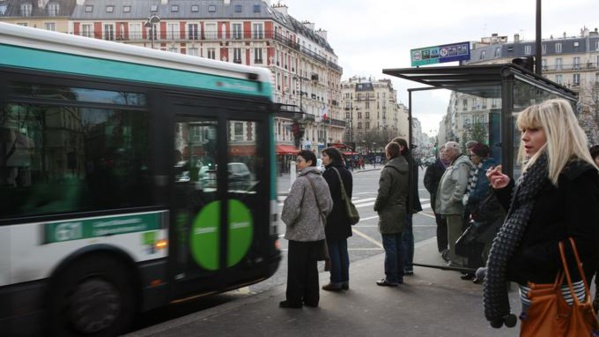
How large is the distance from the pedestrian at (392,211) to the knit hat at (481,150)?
39.1 inches

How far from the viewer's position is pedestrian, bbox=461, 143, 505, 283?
6945 millimetres

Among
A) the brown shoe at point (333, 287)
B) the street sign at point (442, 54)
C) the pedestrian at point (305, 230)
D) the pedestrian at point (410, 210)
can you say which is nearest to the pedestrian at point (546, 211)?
the pedestrian at point (305, 230)

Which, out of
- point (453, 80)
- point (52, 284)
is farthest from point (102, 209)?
point (453, 80)

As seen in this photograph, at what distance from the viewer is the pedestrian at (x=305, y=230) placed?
237 inches

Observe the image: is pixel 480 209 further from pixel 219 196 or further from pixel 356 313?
pixel 219 196

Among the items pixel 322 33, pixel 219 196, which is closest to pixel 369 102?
pixel 322 33

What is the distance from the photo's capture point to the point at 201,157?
19.8 ft

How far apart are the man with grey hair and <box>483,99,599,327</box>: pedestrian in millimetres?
4882

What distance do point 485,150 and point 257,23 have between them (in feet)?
263

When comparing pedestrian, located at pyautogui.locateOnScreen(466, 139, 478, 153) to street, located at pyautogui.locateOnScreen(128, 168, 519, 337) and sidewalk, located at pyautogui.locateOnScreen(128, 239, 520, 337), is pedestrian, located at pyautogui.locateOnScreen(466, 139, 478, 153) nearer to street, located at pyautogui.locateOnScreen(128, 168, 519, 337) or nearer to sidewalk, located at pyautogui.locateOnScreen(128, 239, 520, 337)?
street, located at pyautogui.locateOnScreen(128, 168, 519, 337)

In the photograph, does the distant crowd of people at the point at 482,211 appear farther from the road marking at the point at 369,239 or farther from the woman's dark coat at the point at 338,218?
the road marking at the point at 369,239

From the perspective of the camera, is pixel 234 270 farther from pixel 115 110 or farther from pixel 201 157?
pixel 115 110

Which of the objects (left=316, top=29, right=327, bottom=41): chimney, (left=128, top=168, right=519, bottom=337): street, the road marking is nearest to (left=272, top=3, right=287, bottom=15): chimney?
(left=316, top=29, right=327, bottom=41): chimney

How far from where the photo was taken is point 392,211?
7.04m
